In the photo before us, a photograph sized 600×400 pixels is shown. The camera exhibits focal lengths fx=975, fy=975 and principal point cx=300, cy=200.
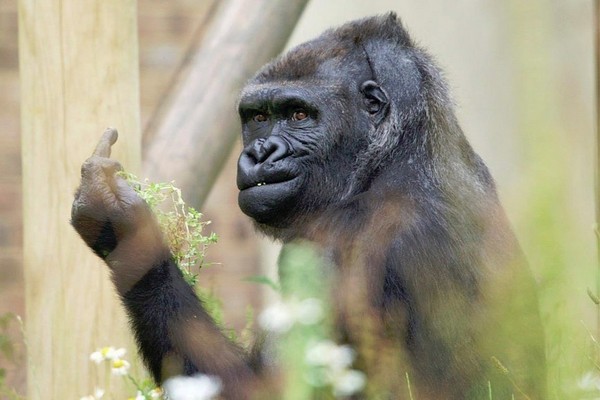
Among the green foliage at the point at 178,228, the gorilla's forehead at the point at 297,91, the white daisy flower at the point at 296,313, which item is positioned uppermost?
the gorilla's forehead at the point at 297,91

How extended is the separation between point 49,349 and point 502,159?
3.50 meters

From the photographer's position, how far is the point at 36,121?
11.1ft

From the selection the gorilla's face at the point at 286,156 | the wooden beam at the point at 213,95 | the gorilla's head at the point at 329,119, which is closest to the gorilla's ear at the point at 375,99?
the gorilla's head at the point at 329,119

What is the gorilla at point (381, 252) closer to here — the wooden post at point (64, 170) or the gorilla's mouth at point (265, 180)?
the gorilla's mouth at point (265, 180)

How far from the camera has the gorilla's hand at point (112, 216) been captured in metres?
2.88

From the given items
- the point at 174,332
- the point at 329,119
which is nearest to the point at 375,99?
the point at 329,119

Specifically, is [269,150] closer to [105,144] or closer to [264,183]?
[264,183]

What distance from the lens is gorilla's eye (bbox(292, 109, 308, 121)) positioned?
11.8ft

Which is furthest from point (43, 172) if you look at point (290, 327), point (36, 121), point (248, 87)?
point (290, 327)

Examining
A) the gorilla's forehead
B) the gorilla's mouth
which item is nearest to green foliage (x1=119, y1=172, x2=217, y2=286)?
the gorilla's mouth

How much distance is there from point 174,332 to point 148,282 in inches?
6.7

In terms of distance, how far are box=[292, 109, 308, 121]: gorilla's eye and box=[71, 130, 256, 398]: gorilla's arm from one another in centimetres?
88

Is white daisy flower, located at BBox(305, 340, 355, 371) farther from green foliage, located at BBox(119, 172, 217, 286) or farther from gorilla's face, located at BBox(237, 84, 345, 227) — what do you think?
gorilla's face, located at BBox(237, 84, 345, 227)

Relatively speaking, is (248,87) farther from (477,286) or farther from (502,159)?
(502,159)
